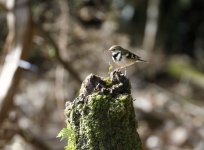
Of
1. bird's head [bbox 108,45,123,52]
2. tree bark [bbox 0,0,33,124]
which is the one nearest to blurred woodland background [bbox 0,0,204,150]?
tree bark [bbox 0,0,33,124]

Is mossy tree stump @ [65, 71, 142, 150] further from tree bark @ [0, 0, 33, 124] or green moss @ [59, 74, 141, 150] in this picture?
tree bark @ [0, 0, 33, 124]

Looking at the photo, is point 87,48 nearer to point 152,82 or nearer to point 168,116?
point 168,116

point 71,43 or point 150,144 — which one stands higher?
point 71,43

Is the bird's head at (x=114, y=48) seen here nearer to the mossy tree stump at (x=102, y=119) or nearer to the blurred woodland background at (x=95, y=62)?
the mossy tree stump at (x=102, y=119)

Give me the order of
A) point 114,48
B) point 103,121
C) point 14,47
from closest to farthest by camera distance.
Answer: point 103,121, point 114,48, point 14,47

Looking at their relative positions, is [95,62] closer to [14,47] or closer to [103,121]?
[14,47]

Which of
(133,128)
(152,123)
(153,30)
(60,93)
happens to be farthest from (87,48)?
(133,128)

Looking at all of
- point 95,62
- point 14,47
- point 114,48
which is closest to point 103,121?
point 114,48
